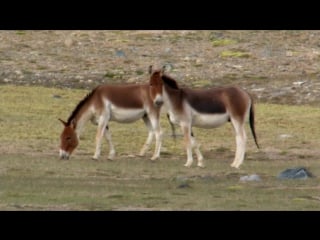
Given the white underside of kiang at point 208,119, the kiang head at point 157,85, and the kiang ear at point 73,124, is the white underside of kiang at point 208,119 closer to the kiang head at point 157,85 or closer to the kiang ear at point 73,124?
the kiang head at point 157,85

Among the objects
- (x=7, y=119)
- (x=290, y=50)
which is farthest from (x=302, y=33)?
(x=7, y=119)

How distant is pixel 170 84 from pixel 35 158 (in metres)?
2.45

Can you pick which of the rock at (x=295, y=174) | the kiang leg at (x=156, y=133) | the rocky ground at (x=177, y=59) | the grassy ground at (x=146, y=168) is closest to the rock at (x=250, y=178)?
the grassy ground at (x=146, y=168)

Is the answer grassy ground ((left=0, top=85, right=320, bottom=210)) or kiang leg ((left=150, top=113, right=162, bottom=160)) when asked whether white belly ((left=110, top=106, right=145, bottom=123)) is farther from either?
grassy ground ((left=0, top=85, right=320, bottom=210))

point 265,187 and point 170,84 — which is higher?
point 170,84

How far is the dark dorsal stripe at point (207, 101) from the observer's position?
60.4 ft

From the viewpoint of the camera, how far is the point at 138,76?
105 ft

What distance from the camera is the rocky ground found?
30750 mm

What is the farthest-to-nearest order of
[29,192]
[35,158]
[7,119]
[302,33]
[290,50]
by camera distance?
[302,33] → [290,50] → [7,119] → [35,158] → [29,192]

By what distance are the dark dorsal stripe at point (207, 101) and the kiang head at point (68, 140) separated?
2.00m

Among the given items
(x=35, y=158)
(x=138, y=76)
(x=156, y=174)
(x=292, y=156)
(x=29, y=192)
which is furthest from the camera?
(x=138, y=76)

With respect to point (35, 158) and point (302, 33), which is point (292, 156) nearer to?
point (35, 158)

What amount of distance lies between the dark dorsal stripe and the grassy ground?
2.82ft

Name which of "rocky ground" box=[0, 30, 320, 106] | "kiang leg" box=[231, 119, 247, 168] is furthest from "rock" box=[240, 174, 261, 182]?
"rocky ground" box=[0, 30, 320, 106]
